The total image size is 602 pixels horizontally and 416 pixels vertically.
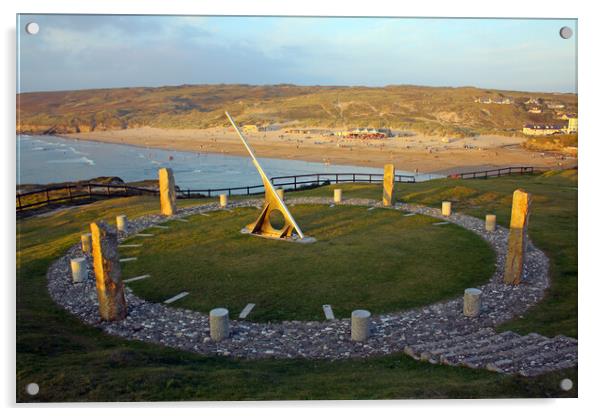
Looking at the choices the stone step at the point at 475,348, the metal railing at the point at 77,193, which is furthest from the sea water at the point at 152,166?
the stone step at the point at 475,348

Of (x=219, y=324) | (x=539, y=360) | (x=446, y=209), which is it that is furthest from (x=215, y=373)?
(x=446, y=209)

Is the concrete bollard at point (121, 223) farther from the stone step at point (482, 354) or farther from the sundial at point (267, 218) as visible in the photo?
the stone step at point (482, 354)

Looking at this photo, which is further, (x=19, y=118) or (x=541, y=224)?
(x=541, y=224)

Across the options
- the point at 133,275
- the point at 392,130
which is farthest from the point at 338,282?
the point at 392,130

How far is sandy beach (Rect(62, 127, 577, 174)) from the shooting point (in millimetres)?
37906

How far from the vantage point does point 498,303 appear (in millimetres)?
10000

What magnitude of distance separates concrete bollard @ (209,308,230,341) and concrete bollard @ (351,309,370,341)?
2.37 m

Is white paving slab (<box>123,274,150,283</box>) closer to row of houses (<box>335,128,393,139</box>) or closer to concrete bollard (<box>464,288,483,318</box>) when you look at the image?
concrete bollard (<box>464,288,483,318</box>)

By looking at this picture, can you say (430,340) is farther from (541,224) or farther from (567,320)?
(541,224)

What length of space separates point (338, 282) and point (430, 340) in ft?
10.5

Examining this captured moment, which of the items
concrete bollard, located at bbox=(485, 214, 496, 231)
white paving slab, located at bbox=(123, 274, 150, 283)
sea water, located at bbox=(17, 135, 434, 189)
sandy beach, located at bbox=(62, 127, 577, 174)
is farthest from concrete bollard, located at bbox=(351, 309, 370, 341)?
sea water, located at bbox=(17, 135, 434, 189)

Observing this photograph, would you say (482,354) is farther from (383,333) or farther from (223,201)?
(223,201)

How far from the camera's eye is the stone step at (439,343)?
777cm

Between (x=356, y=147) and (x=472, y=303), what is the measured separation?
3723 cm
